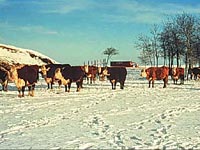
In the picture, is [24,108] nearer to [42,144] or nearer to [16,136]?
[16,136]

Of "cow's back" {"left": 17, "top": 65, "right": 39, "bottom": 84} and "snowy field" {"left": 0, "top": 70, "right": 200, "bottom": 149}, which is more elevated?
"cow's back" {"left": 17, "top": 65, "right": 39, "bottom": 84}

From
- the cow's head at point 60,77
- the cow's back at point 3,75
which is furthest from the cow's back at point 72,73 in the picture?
the cow's back at point 3,75

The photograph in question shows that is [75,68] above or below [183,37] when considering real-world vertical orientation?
below

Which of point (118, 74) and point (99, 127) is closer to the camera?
point (99, 127)

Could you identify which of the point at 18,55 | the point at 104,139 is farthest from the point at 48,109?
the point at 18,55

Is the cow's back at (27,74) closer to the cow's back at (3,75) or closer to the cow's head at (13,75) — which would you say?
the cow's head at (13,75)

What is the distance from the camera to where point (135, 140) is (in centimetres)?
864

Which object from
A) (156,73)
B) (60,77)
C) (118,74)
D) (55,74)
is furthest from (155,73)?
(55,74)

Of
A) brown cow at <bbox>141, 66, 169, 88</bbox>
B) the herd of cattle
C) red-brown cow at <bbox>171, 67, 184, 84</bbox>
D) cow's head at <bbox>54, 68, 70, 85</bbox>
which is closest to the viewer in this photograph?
the herd of cattle

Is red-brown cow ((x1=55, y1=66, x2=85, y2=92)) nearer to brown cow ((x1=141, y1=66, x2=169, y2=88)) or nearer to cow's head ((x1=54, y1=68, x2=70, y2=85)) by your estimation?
cow's head ((x1=54, y1=68, x2=70, y2=85))

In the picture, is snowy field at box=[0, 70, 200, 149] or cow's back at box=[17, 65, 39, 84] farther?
cow's back at box=[17, 65, 39, 84]

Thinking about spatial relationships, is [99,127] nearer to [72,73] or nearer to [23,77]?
[23,77]

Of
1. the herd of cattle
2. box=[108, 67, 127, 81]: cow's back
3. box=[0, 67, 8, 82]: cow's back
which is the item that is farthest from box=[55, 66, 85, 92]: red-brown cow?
box=[108, 67, 127, 81]: cow's back

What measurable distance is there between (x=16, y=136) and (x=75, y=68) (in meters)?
16.2
